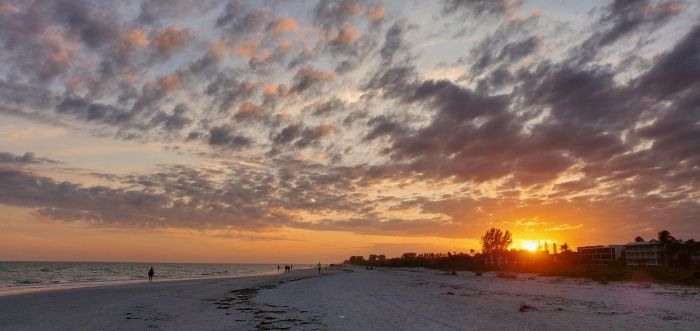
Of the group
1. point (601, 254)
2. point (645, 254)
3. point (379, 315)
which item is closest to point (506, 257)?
point (601, 254)

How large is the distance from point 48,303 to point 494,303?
95.4 ft

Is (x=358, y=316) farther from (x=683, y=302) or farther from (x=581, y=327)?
(x=683, y=302)

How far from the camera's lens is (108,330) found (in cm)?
1934

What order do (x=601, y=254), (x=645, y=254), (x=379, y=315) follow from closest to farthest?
1. (x=379, y=315)
2. (x=645, y=254)
3. (x=601, y=254)

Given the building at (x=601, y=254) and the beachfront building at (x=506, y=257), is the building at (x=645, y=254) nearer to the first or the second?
the building at (x=601, y=254)

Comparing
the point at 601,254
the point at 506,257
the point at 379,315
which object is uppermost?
the point at 379,315

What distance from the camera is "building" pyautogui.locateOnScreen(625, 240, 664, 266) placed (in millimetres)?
117688

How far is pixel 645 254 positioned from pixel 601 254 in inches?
1094

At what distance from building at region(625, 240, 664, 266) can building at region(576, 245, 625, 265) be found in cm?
1233

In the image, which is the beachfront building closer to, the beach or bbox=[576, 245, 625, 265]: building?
bbox=[576, 245, 625, 265]: building

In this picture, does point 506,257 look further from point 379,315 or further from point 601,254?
point 379,315

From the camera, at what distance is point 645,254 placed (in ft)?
409

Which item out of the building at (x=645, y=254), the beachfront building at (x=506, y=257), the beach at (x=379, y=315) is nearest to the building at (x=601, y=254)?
the building at (x=645, y=254)

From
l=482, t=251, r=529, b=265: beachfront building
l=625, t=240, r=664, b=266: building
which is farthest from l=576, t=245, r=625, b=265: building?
l=482, t=251, r=529, b=265: beachfront building
